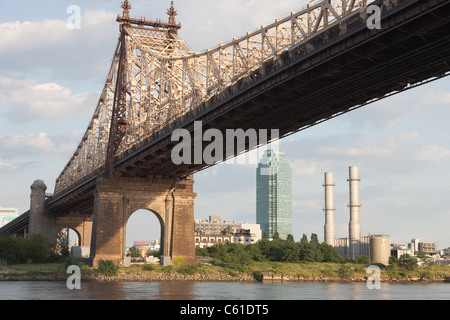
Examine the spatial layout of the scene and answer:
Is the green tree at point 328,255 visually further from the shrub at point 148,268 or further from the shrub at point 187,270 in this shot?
the shrub at point 148,268

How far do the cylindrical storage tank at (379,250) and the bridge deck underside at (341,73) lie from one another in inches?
3331

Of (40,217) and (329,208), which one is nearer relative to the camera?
(40,217)

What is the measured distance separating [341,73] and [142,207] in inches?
1797

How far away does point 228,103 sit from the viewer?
2061 inches

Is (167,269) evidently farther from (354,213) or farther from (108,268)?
(354,213)

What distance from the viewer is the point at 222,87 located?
54344mm

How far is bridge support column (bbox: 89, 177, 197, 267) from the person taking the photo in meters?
80.6

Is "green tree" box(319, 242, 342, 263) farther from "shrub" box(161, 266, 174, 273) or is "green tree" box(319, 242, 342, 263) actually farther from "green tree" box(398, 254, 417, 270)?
"shrub" box(161, 266, 174, 273)

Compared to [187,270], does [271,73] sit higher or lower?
higher

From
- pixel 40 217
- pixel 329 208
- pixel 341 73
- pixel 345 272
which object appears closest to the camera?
pixel 341 73

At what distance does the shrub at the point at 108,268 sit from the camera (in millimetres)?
76125

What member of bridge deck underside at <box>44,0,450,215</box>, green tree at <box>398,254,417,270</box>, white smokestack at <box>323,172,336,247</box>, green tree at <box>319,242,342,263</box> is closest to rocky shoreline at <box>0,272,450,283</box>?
bridge deck underside at <box>44,0,450,215</box>

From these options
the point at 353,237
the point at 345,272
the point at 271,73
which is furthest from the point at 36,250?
the point at 353,237

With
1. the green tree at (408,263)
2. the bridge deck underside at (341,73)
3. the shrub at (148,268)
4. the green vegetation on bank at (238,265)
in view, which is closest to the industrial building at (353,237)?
the green vegetation on bank at (238,265)
